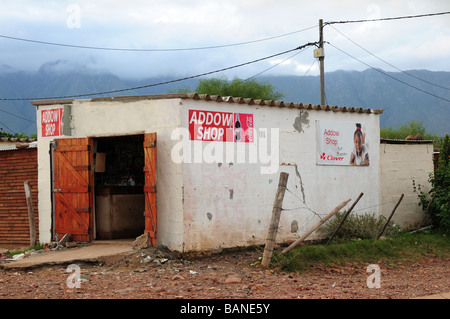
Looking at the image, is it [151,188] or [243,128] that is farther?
[243,128]

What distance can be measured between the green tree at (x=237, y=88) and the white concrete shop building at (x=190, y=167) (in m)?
27.3

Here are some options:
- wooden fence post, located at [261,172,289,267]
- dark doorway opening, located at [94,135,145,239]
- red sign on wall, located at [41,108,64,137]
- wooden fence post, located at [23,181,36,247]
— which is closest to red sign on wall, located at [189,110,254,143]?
wooden fence post, located at [261,172,289,267]

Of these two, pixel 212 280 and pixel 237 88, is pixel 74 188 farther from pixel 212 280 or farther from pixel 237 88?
pixel 237 88

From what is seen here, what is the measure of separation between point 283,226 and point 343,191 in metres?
2.06

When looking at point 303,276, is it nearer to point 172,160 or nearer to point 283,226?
point 283,226

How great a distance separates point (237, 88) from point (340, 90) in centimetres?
9630

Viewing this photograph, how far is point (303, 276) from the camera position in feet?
29.2

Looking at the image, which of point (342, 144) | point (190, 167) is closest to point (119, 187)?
point (190, 167)

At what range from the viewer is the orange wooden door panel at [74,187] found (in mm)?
10836

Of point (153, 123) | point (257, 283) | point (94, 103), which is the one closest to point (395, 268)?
point (257, 283)

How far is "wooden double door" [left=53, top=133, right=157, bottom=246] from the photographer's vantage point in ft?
35.6

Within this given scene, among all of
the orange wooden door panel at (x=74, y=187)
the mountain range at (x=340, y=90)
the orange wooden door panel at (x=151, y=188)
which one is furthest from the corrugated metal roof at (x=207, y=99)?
the mountain range at (x=340, y=90)

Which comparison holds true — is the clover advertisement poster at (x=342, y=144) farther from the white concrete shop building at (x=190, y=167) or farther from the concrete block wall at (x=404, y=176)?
the concrete block wall at (x=404, y=176)

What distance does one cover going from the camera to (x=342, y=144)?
12547 mm
